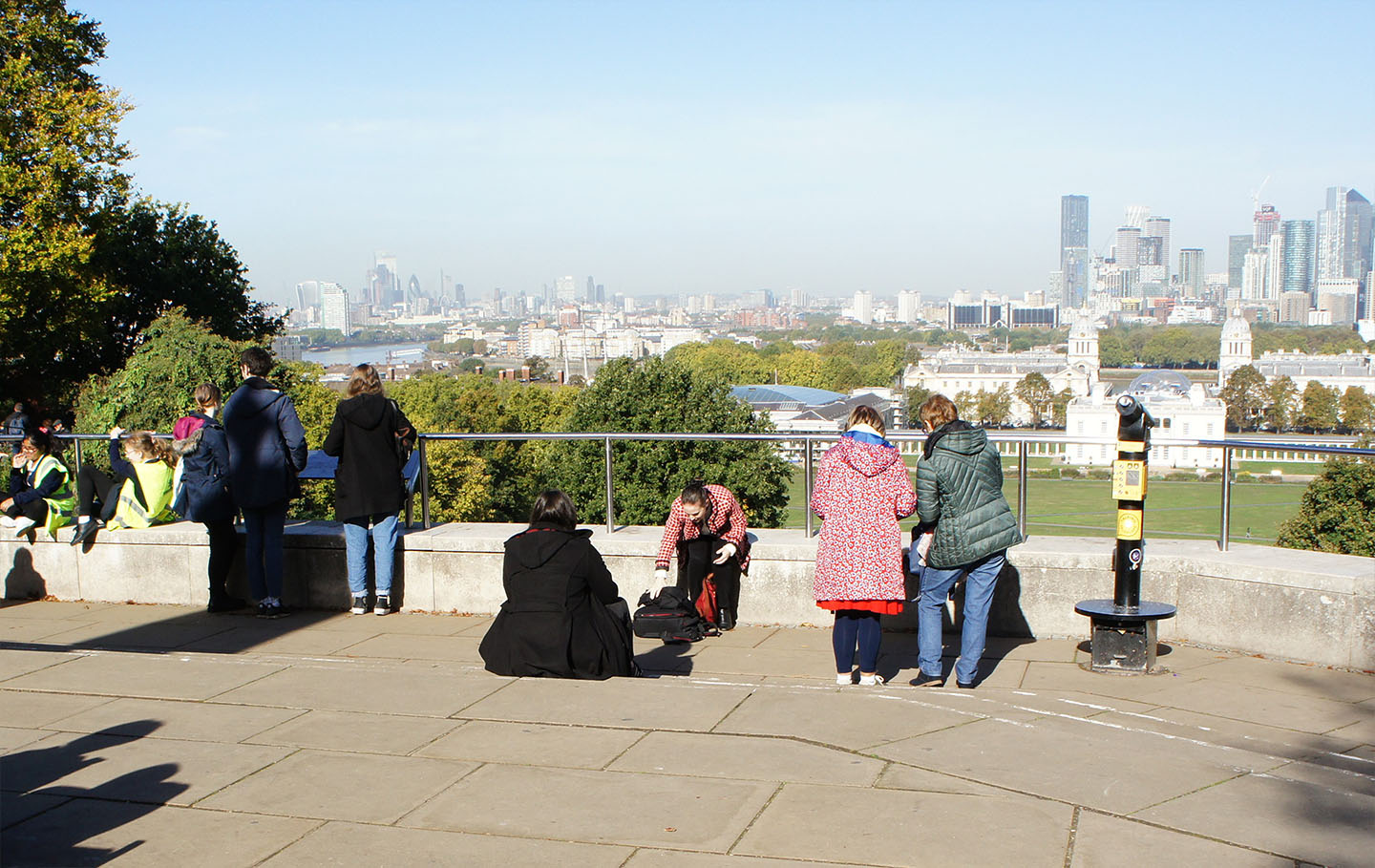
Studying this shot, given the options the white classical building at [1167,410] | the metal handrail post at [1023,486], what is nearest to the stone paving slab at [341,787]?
the metal handrail post at [1023,486]

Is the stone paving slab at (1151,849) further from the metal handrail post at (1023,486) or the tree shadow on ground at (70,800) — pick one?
the metal handrail post at (1023,486)

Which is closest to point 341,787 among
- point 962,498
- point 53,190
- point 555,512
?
point 555,512

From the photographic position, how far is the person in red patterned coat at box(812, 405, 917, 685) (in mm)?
6438

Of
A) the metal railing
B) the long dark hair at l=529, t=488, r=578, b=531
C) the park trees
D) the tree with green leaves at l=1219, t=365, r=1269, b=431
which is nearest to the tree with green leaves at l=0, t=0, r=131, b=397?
the park trees

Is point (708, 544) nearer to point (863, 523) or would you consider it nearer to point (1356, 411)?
point (863, 523)

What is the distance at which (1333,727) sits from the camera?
19.2 feet

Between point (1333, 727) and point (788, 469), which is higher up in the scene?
point (788, 469)

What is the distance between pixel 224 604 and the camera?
9.00 metres

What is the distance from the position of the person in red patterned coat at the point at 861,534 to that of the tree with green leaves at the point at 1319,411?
193 meters

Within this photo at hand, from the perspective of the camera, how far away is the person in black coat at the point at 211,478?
8.48 metres

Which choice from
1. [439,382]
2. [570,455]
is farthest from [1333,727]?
[439,382]

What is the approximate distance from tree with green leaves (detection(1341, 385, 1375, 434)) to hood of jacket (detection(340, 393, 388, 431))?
18783 centimetres

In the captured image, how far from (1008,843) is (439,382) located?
95.8 m

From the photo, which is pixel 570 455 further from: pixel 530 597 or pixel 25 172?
pixel 530 597
